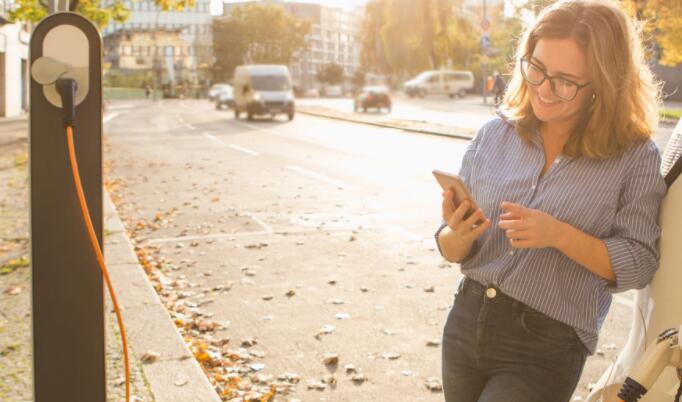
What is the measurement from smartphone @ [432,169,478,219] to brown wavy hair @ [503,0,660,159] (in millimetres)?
295

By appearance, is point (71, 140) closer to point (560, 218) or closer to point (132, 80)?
point (560, 218)

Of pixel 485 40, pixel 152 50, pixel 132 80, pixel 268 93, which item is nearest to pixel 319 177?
pixel 268 93

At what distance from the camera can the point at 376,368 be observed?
4852 millimetres

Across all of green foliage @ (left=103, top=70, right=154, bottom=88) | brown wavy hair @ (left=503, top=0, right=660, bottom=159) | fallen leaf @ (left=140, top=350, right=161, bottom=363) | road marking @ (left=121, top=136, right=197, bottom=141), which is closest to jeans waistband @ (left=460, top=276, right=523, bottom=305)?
brown wavy hair @ (left=503, top=0, right=660, bottom=159)

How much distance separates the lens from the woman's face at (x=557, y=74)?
2.21m

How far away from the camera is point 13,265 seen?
23.4ft

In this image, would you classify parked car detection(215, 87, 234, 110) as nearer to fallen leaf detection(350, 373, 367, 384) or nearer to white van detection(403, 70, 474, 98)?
white van detection(403, 70, 474, 98)

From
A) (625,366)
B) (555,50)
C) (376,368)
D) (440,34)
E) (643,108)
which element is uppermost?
(440,34)

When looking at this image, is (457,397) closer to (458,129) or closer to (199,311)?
(199,311)

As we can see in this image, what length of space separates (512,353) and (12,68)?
142 ft

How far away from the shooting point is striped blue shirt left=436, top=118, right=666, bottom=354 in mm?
2133

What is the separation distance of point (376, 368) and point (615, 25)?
3.05 metres

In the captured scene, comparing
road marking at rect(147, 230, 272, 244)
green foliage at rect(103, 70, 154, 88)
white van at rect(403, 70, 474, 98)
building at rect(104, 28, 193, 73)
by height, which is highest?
building at rect(104, 28, 193, 73)

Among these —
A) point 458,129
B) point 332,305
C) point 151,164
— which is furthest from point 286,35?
point 332,305
